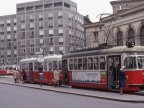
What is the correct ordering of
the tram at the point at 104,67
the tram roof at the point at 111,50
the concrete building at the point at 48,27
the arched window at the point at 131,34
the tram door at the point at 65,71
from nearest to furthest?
the tram at the point at 104,67, the tram roof at the point at 111,50, the tram door at the point at 65,71, the arched window at the point at 131,34, the concrete building at the point at 48,27

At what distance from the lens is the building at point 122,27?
51844mm

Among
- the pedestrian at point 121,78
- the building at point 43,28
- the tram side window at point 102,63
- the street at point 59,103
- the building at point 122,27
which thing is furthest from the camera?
the building at point 43,28

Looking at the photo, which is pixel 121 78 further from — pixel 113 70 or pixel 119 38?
pixel 119 38

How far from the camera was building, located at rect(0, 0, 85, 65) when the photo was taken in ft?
366

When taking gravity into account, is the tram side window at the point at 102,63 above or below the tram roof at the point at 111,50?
below

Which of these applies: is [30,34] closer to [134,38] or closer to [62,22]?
[62,22]

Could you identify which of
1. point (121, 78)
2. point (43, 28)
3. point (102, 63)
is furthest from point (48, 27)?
point (121, 78)

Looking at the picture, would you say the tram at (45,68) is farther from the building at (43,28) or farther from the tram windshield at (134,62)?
the building at (43,28)

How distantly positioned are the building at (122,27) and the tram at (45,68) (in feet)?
29.7

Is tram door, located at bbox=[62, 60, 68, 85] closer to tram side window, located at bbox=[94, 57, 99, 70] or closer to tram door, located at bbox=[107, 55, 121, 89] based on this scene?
tram side window, located at bbox=[94, 57, 99, 70]

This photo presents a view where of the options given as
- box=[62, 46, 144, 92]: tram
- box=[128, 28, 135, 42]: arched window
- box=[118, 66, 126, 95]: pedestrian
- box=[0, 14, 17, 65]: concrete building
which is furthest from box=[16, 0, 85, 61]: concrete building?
box=[118, 66, 126, 95]: pedestrian

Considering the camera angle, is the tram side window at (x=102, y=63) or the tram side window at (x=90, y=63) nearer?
the tram side window at (x=102, y=63)

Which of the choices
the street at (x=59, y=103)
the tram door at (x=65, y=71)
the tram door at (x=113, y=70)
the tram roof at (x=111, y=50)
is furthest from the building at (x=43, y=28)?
the street at (x=59, y=103)

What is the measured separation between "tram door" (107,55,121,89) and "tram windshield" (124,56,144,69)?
728 millimetres
